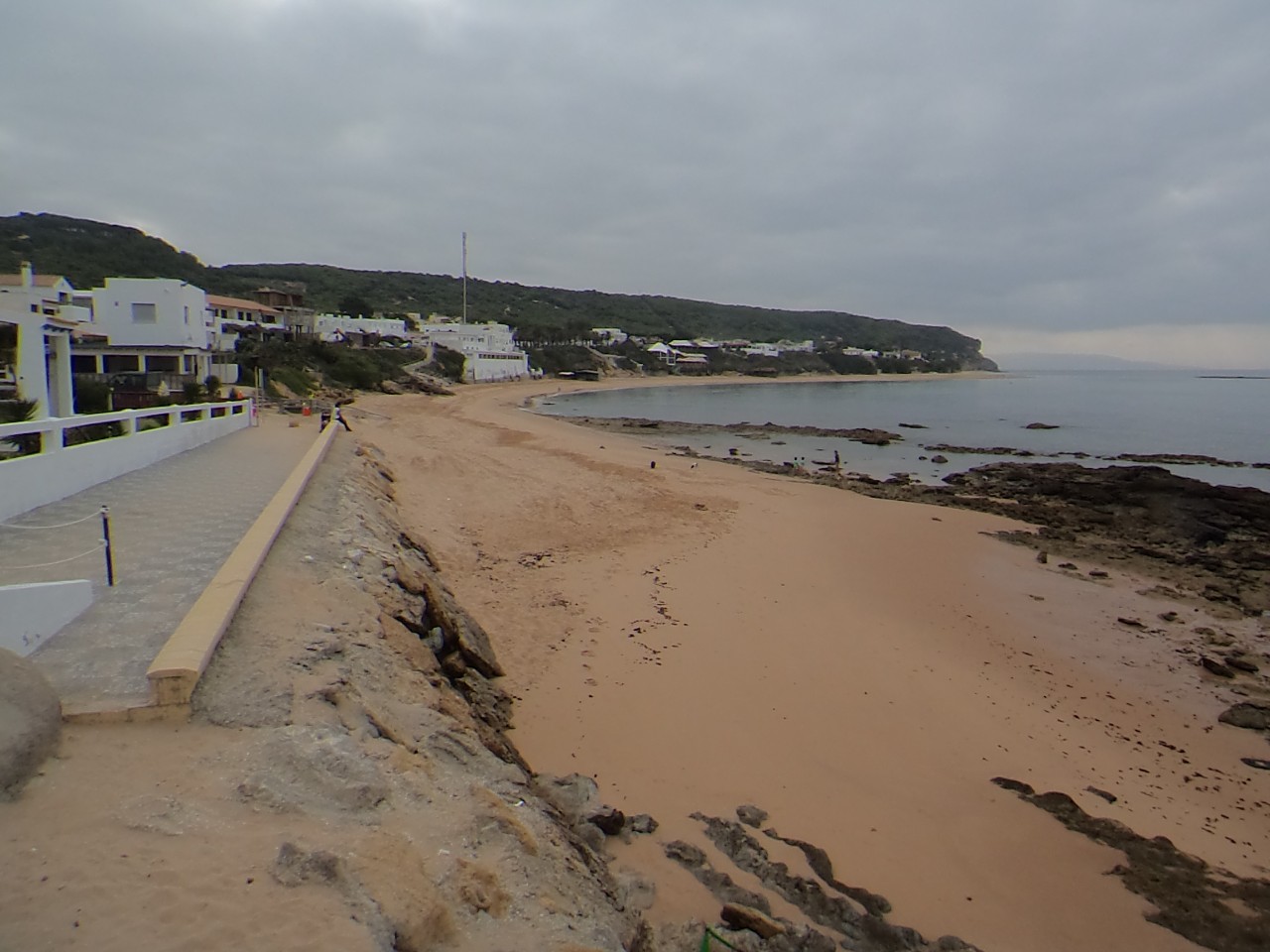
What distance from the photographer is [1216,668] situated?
9.95 metres

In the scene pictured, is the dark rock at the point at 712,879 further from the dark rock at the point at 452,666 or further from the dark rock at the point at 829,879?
the dark rock at the point at 452,666

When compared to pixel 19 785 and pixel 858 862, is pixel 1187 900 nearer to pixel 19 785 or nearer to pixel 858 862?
pixel 858 862

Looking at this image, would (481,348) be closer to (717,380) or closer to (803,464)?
(717,380)

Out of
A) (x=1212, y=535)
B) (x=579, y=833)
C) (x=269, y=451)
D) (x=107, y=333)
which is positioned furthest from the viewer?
(x=107, y=333)

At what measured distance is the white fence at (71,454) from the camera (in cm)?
809

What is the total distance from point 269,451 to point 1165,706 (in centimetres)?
1536

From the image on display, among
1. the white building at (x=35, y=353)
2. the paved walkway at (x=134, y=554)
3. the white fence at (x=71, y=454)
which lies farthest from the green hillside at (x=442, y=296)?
the paved walkway at (x=134, y=554)

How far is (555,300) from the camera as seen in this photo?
514ft

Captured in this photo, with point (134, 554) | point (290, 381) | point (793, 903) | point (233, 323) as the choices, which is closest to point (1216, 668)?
point (793, 903)

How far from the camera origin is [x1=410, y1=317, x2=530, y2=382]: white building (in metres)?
74.1

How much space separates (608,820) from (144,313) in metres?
33.7

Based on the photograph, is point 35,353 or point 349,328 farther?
point 349,328

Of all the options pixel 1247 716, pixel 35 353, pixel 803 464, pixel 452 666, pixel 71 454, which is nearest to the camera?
pixel 452 666

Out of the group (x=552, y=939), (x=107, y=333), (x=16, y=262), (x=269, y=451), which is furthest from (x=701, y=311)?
(x=552, y=939)
